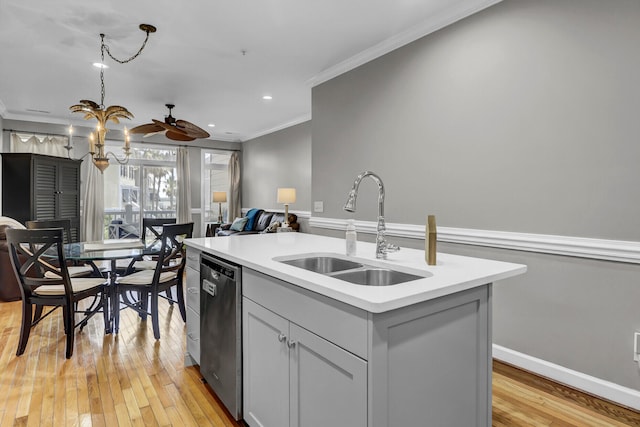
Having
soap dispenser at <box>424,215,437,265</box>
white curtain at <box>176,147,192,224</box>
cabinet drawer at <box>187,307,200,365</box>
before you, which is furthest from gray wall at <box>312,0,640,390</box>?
white curtain at <box>176,147,192,224</box>

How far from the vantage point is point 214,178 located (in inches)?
325

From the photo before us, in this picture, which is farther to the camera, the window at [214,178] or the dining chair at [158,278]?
the window at [214,178]

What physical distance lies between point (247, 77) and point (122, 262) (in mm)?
2639

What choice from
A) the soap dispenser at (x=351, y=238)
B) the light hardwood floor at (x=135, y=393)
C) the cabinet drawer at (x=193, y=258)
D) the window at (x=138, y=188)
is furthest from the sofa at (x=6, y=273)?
the soap dispenser at (x=351, y=238)

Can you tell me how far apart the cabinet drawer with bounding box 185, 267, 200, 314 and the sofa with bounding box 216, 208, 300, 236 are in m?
3.90

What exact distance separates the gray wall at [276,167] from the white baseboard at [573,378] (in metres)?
4.30

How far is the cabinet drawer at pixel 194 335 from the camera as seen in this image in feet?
7.63

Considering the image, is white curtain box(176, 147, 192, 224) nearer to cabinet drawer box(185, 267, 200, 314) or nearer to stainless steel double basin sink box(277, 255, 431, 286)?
cabinet drawer box(185, 267, 200, 314)

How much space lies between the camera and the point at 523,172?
237 cm

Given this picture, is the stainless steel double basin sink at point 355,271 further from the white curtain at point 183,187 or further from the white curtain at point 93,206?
the white curtain at point 183,187

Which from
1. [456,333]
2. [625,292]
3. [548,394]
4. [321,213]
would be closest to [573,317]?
[625,292]

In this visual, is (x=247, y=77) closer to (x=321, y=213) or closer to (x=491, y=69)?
(x=321, y=213)

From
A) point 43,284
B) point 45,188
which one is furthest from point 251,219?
point 43,284

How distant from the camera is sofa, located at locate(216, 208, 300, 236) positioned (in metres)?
6.45
